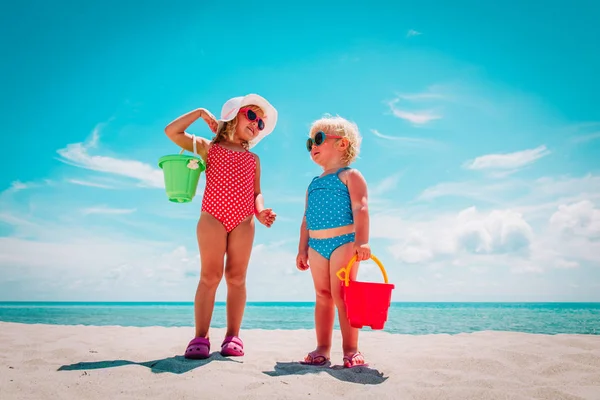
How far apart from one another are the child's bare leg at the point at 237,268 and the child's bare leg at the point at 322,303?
630 mm

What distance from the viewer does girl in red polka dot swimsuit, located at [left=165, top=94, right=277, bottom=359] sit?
3523mm

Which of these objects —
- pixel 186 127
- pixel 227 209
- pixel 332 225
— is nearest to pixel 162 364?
pixel 227 209

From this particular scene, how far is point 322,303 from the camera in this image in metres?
3.50

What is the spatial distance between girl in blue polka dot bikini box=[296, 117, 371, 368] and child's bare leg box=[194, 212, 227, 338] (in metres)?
0.74

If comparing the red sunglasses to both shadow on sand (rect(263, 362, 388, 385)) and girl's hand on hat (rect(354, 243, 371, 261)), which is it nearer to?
girl's hand on hat (rect(354, 243, 371, 261))

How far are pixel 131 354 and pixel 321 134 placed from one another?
269cm

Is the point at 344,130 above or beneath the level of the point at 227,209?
above

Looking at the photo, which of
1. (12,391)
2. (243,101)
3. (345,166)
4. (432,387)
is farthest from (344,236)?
(12,391)

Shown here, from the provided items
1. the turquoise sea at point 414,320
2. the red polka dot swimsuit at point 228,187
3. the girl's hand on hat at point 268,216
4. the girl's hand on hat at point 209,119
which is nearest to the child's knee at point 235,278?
the red polka dot swimsuit at point 228,187

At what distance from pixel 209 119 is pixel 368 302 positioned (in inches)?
86.6

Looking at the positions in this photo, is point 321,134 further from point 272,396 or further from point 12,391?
point 12,391

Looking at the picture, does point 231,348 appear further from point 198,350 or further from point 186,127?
point 186,127

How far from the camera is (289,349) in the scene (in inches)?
167

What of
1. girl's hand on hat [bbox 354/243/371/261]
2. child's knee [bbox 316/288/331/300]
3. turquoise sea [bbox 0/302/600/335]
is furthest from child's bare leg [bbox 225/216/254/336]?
turquoise sea [bbox 0/302/600/335]
